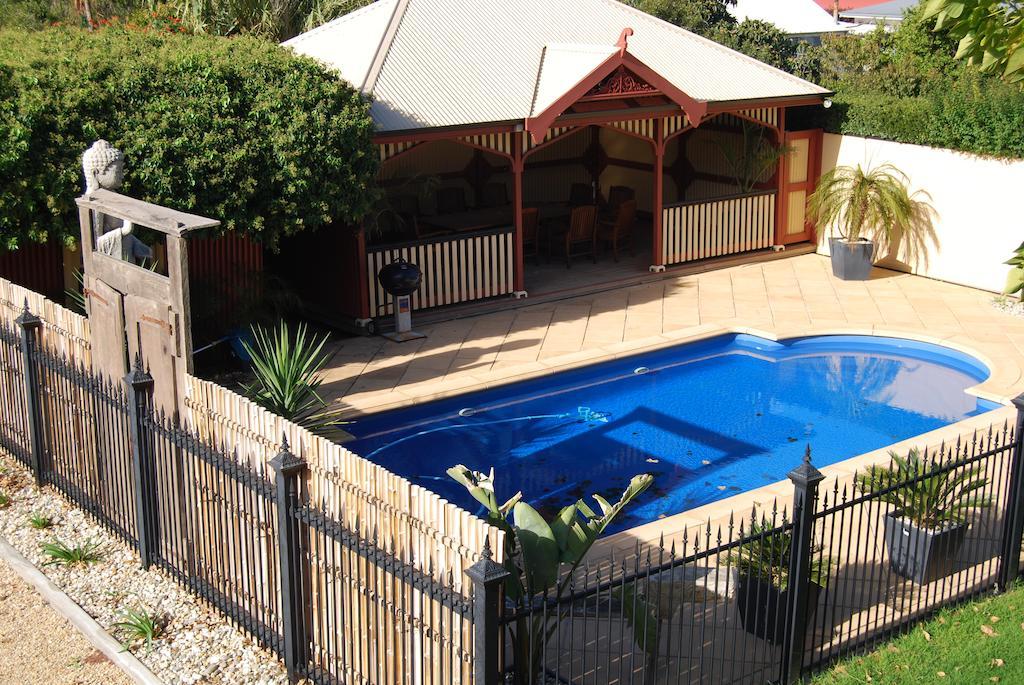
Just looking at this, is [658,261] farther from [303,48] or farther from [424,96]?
[303,48]

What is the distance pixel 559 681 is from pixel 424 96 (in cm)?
1070

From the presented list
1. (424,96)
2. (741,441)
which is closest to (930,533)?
(741,441)

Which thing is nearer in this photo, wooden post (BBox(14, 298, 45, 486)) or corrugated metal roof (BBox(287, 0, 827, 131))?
wooden post (BBox(14, 298, 45, 486))

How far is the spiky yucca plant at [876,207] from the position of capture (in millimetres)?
18000

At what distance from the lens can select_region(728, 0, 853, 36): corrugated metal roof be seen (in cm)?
3800

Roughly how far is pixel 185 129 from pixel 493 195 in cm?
888

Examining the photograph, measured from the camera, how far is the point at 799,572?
705 cm

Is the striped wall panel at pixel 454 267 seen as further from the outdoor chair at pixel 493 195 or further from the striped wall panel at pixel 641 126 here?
the outdoor chair at pixel 493 195

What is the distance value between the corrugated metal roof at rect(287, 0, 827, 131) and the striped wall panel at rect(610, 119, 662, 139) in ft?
2.32

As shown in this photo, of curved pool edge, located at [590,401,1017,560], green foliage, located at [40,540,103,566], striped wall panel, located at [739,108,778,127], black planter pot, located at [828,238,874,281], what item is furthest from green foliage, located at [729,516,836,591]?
striped wall panel, located at [739,108,778,127]

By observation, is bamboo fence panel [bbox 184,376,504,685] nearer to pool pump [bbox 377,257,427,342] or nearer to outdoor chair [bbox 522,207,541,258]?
pool pump [bbox 377,257,427,342]

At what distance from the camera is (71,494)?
9.63m

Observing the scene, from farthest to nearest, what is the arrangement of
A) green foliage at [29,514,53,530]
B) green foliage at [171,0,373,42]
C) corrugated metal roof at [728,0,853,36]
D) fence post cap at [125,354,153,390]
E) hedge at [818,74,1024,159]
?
corrugated metal roof at [728,0,853,36]
green foliage at [171,0,373,42]
hedge at [818,74,1024,159]
green foliage at [29,514,53,530]
fence post cap at [125,354,153,390]

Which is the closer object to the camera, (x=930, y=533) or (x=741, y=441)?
(x=930, y=533)
